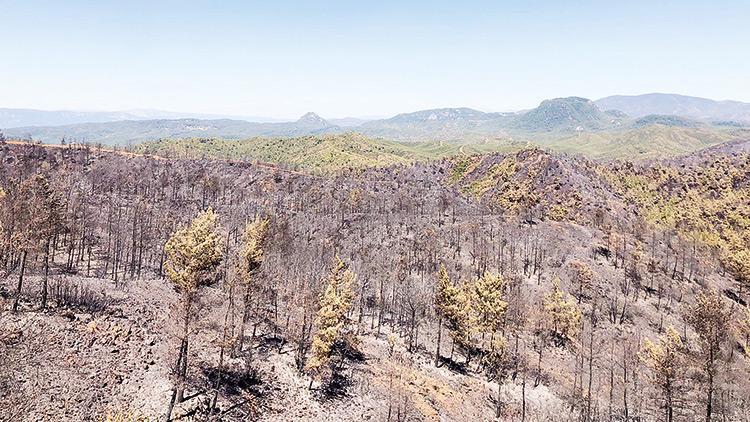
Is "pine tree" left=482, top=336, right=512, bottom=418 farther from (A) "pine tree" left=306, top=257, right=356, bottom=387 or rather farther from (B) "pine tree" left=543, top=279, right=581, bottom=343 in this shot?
(A) "pine tree" left=306, top=257, right=356, bottom=387

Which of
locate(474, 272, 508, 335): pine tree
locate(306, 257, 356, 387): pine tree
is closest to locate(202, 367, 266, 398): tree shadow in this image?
locate(306, 257, 356, 387): pine tree

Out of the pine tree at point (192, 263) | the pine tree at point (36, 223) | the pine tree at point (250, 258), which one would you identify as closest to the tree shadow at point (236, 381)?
the pine tree at point (250, 258)

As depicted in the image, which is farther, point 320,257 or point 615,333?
point 320,257

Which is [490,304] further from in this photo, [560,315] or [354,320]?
[560,315]

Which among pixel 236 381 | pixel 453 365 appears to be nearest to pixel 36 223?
A: pixel 236 381

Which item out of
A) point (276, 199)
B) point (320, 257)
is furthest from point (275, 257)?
point (276, 199)

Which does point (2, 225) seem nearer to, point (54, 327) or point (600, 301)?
point (54, 327)

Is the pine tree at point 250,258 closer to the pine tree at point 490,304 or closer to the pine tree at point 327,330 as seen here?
the pine tree at point 327,330

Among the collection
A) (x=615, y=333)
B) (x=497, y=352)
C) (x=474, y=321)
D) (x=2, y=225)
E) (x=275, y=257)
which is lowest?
(x=615, y=333)
